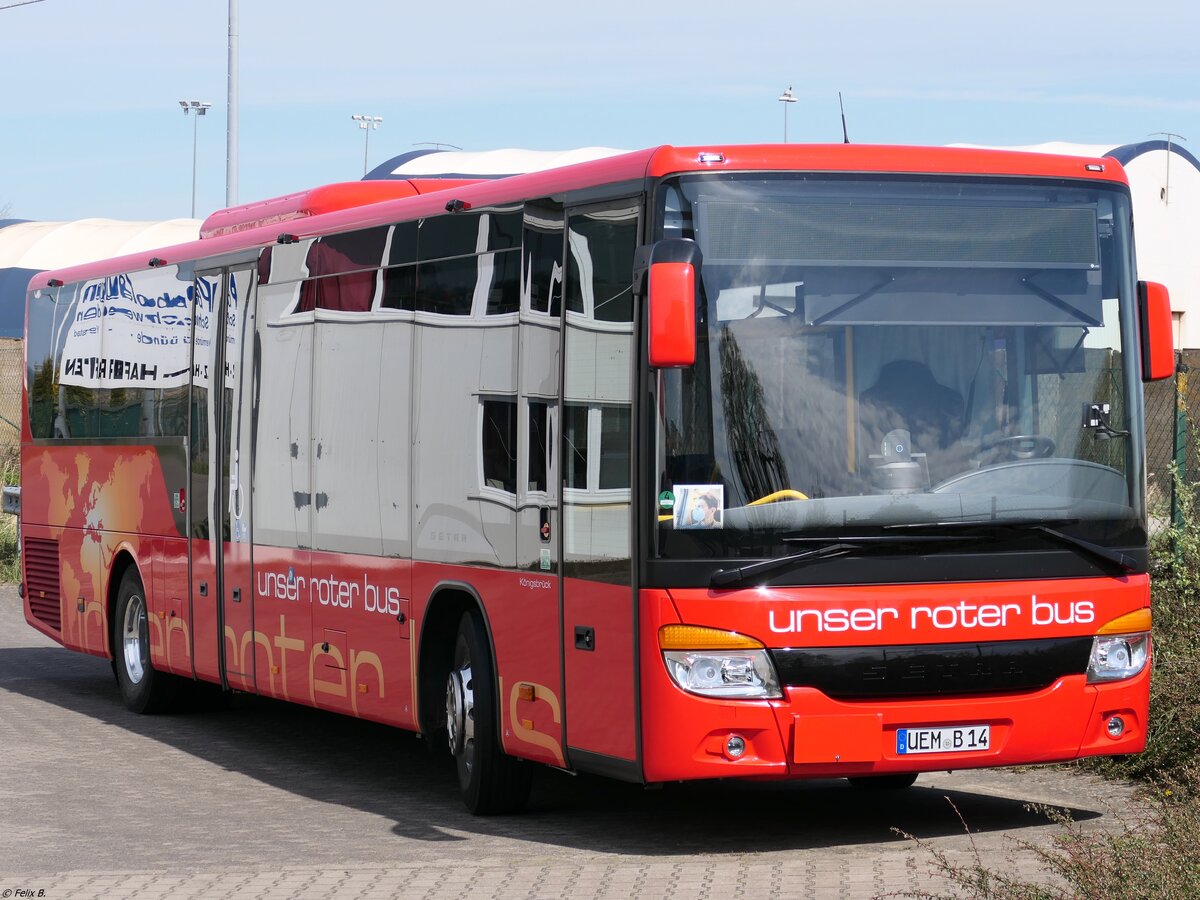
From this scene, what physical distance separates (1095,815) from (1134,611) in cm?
131

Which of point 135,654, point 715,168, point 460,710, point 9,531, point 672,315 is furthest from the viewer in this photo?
point 9,531

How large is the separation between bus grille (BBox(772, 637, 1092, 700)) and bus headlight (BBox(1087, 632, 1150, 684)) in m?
0.05

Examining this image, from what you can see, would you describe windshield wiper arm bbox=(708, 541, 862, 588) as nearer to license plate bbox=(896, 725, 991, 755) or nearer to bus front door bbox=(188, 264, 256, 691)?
license plate bbox=(896, 725, 991, 755)

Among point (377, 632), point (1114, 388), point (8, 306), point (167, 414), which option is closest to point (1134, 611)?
point (1114, 388)

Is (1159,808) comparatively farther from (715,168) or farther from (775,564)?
(715,168)

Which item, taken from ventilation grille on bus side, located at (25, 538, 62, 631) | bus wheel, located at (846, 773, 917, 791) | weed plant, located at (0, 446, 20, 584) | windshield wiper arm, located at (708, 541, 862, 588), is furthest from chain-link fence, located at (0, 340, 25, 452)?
windshield wiper arm, located at (708, 541, 862, 588)

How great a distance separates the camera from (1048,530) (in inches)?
324

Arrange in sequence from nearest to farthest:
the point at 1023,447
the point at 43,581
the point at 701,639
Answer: the point at 701,639, the point at 1023,447, the point at 43,581

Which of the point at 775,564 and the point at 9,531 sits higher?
the point at 775,564

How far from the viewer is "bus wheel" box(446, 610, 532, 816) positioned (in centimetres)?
925

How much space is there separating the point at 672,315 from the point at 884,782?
3632 mm

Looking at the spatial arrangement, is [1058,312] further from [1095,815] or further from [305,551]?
[305,551]

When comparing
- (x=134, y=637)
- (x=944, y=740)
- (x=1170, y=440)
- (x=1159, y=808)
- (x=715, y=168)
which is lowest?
(x=134, y=637)

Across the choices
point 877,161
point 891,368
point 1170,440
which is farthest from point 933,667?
point 1170,440
